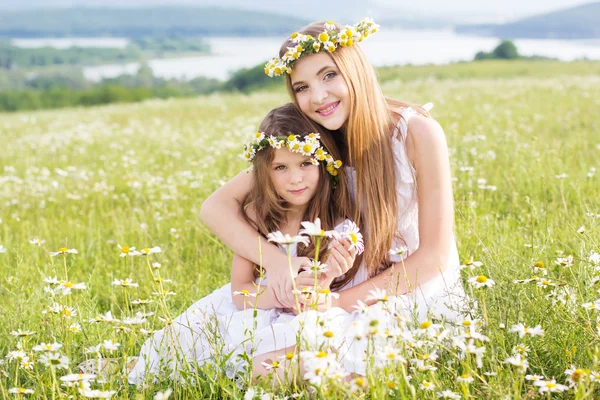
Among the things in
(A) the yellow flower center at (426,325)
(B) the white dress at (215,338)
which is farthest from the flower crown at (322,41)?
(A) the yellow flower center at (426,325)

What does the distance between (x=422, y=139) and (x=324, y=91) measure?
0.56 meters

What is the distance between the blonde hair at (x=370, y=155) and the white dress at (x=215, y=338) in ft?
0.52

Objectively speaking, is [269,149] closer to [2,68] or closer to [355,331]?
[355,331]

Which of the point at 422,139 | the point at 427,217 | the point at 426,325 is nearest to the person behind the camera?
the point at 426,325

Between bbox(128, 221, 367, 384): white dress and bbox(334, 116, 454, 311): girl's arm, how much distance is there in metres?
0.20

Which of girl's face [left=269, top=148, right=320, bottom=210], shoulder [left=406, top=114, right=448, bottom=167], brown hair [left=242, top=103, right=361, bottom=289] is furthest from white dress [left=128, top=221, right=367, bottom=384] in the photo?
shoulder [left=406, top=114, right=448, bottom=167]

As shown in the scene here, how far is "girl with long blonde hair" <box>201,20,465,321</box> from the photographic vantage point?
132 inches

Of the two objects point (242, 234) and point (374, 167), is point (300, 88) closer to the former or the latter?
point (374, 167)

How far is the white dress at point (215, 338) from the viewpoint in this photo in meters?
2.63

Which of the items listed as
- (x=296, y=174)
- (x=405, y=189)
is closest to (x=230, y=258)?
(x=296, y=174)

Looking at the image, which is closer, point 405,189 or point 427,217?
point 427,217

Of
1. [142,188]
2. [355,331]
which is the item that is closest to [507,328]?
[355,331]

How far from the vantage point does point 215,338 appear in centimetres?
251

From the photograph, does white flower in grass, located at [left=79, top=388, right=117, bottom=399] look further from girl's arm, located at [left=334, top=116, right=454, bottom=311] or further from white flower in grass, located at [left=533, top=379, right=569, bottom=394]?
girl's arm, located at [left=334, top=116, right=454, bottom=311]
